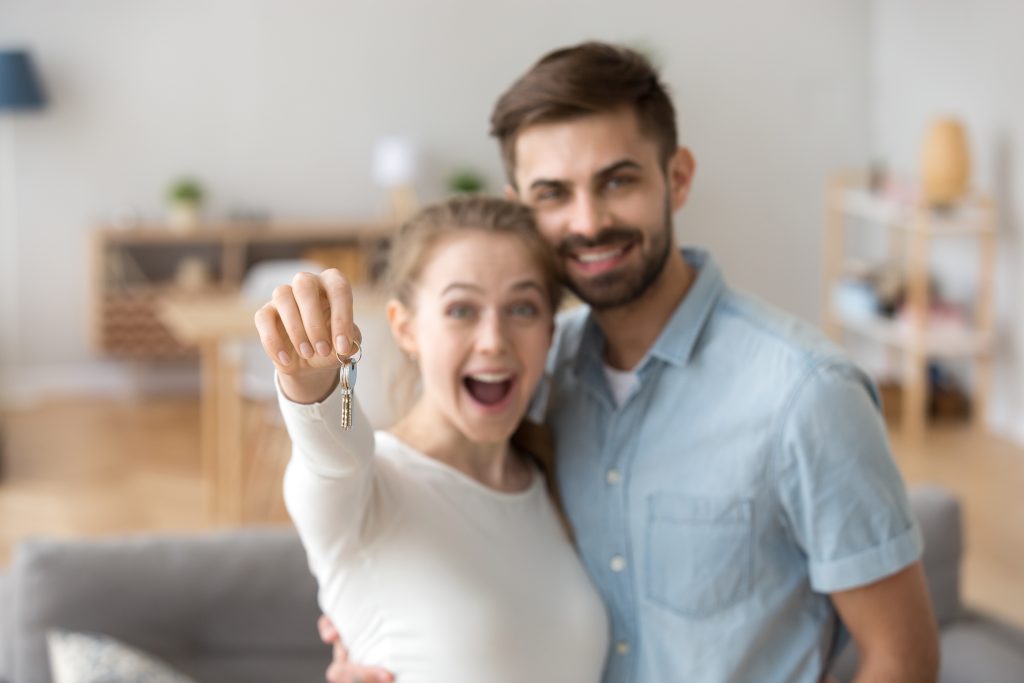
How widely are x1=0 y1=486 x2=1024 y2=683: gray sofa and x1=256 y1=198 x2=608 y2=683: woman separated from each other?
0.70 meters

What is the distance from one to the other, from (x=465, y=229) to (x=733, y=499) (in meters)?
0.43

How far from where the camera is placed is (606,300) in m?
1.69

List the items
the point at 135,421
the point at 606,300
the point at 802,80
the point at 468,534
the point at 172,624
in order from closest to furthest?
the point at 468,534
the point at 606,300
the point at 172,624
the point at 135,421
the point at 802,80

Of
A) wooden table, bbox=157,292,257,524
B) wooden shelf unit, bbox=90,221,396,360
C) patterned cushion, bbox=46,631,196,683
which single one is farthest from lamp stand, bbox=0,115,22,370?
patterned cushion, bbox=46,631,196,683

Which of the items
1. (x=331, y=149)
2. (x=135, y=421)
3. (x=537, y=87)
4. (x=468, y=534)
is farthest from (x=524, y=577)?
(x=331, y=149)

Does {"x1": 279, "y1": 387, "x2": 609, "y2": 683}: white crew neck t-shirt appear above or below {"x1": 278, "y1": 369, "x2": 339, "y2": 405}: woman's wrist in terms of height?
below

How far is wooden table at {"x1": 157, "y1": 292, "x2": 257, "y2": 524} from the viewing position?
402cm

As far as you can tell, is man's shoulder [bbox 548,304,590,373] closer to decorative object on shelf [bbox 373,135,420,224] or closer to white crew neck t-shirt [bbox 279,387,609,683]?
white crew neck t-shirt [bbox 279,387,609,683]

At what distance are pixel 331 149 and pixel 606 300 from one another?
5.20 m

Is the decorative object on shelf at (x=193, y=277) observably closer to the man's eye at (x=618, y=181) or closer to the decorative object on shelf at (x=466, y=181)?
the decorative object on shelf at (x=466, y=181)

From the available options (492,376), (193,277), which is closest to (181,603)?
(492,376)

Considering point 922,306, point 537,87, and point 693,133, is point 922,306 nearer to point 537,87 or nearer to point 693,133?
point 693,133

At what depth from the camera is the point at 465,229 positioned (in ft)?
5.41

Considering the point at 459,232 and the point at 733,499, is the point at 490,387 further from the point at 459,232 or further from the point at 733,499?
the point at 733,499
